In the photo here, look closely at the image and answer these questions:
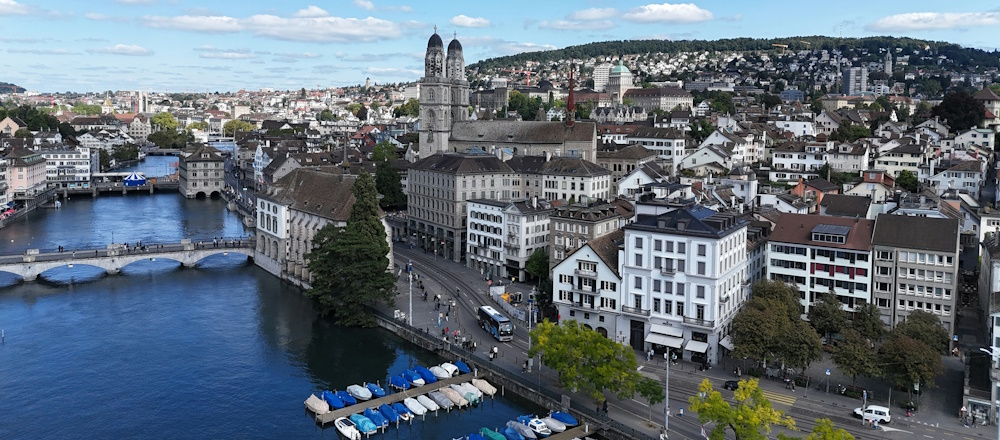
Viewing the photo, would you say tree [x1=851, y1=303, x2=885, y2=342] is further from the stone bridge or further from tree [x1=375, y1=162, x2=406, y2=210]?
tree [x1=375, y1=162, x2=406, y2=210]

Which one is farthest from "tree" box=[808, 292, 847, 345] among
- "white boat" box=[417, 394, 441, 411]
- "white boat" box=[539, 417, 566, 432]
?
"white boat" box=[417, 394, 441, 411]

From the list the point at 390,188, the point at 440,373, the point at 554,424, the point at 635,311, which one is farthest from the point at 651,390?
the point at 390,188

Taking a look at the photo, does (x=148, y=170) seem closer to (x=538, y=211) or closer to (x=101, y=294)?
(x=101, y=294)

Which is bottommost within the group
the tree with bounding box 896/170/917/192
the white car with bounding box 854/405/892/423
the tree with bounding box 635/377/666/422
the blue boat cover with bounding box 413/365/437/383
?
the blue boat cover with bounding box 413/365/437/383

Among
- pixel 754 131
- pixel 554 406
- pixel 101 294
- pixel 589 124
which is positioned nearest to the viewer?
pixel 554 406

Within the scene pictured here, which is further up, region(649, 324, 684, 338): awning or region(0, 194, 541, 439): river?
region(649, 324, 684, 338): awning

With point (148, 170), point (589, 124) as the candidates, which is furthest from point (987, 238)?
point (148, 170)
